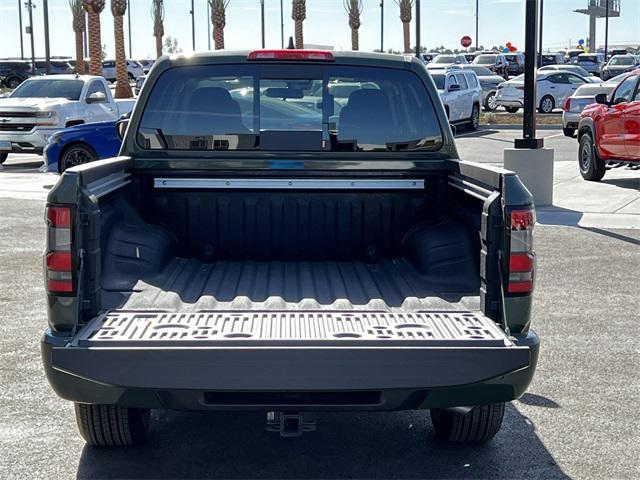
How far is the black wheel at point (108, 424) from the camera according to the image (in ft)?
16.5

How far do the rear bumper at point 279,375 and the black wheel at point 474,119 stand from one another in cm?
2721

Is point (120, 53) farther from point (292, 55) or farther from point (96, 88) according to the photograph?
point (292, 55)

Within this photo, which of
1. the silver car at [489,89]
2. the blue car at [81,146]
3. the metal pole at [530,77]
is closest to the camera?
the metal pole at [530,77]

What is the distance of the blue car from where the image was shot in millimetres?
16797

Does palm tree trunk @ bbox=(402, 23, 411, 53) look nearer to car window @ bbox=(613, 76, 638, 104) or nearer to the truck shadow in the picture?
car window @ bbox=(613, 76, 638, 104)

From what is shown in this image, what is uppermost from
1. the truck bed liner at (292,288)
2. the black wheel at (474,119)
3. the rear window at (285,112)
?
the rear window at (285,112)

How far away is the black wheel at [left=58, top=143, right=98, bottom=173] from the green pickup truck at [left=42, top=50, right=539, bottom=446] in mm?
11068

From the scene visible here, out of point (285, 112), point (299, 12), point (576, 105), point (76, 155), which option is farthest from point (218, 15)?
point (285, 112)

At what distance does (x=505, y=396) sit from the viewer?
4.55m

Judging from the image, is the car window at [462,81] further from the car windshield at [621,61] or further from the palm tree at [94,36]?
the car windshield at [621,61]

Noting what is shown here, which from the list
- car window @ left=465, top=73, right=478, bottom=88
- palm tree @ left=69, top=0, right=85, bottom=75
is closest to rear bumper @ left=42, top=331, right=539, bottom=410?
car window @ left=465, top=73, right=478, bottom=88

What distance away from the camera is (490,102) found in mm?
39219

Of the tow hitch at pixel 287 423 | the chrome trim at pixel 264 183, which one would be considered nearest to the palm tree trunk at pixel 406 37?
the chrome trim at pixel 264 183

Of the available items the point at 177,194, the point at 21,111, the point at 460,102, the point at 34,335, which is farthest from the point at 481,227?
the point at 460,102
